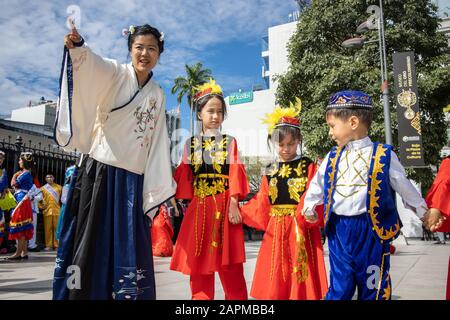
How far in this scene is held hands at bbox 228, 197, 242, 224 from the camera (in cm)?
335

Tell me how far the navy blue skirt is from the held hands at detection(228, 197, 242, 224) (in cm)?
91

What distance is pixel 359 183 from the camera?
8.95ft

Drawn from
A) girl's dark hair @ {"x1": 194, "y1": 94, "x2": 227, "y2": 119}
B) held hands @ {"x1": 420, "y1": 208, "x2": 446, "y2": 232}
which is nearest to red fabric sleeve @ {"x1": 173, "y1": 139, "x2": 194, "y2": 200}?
girl's dark hair @ {"x1": 194, "y1": 94, "x2": 227, "y2": 119}

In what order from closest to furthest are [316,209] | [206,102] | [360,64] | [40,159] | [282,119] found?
[316,209] < [206,102] < [282,119] < [40,159] < [360,64]

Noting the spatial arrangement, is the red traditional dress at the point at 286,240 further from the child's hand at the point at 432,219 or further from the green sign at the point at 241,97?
the green sign at the point at 241,97

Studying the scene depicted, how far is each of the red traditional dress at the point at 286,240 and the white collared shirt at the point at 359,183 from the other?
25.2 inches

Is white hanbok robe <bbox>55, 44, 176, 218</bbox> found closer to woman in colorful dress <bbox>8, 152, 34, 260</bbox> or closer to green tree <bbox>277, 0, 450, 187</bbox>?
woman in colorful dress <bbox>8, 152, 34, 260</bbox>

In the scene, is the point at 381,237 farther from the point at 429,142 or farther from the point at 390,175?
the point at 429,142

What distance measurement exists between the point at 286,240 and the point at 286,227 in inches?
4.6

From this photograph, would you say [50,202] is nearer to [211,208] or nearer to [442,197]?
[211,208]

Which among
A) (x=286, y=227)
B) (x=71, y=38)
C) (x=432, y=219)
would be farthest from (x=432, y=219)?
(x=71, y=38)

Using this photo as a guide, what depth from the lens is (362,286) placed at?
2.52 meters
